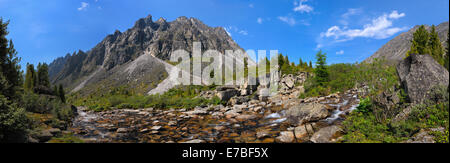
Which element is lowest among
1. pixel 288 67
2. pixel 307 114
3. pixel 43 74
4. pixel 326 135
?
pixel 326 135

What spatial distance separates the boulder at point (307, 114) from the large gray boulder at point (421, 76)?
4.67 meters

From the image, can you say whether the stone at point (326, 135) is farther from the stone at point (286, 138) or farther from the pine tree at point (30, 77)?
the pine tree at point (30, 77)

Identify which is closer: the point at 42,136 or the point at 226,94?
the point at 42,136

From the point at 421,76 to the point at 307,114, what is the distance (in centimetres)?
597

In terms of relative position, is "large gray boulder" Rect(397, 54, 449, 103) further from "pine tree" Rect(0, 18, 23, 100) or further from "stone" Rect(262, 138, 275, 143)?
"pine tree" Rect(0, 18, 23, 100)

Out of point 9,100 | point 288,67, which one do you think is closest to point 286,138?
point 9,100

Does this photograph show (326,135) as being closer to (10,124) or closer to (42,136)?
(10,124)

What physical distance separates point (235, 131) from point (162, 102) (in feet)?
92.0

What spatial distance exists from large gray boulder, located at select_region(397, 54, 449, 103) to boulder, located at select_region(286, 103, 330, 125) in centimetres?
467

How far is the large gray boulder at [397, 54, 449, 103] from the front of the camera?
7.29 meters

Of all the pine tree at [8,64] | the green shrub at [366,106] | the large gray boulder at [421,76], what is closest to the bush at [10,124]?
the pine tree at [8,64]

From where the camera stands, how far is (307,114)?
1196 centimetres

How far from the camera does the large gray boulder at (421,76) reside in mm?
7287
